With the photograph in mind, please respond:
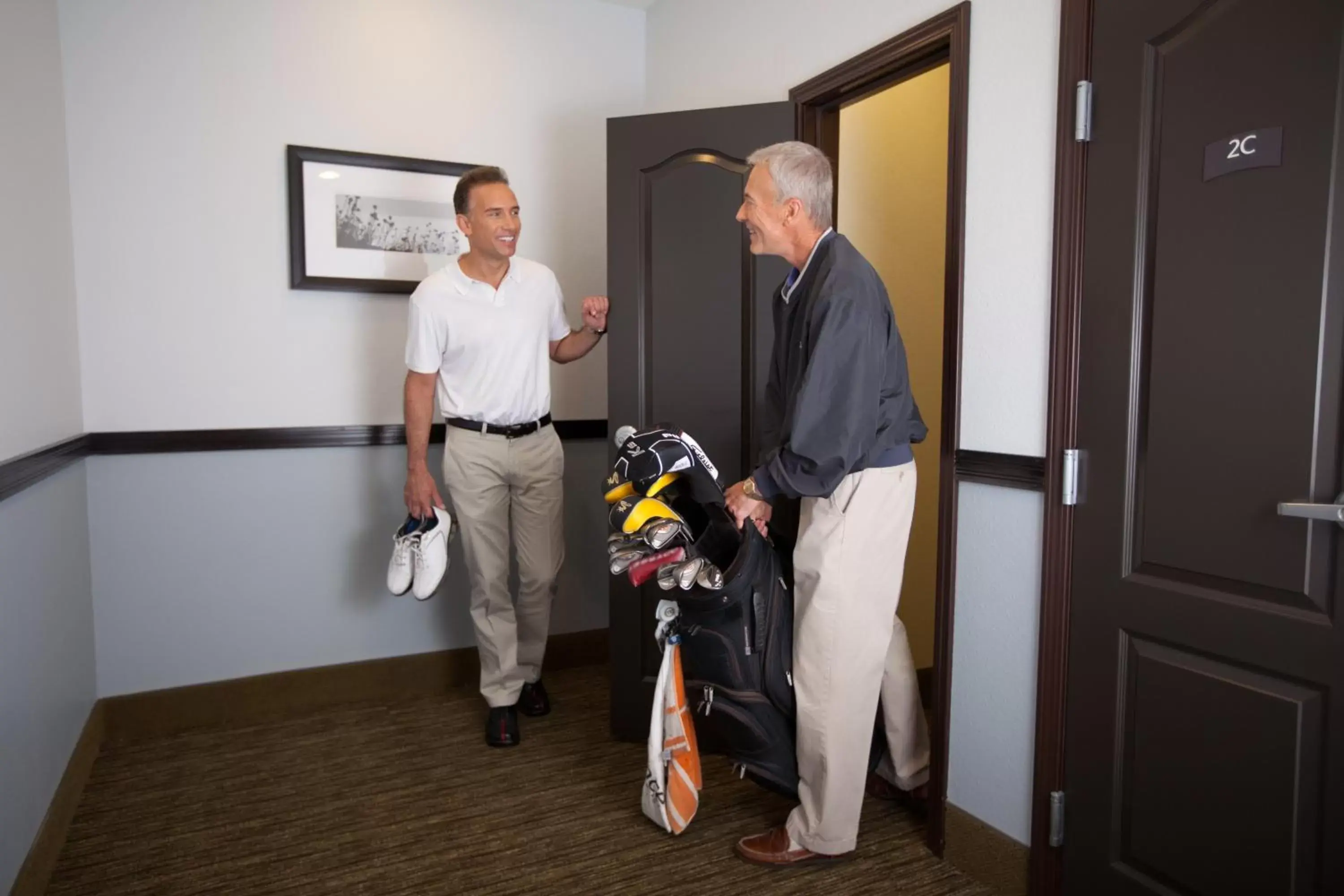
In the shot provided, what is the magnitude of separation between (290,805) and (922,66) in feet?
8.84

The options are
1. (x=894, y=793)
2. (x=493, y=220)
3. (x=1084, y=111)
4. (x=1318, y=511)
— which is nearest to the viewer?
(x=1318, y=511)

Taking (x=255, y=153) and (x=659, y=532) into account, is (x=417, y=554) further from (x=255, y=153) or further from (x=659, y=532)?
(x=255, y=153)

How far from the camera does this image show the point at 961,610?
7.03 feet

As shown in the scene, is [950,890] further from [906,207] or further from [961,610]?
[906,207]

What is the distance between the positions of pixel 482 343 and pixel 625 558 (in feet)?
3.87

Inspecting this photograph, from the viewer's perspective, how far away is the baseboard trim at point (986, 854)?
6.55 ft

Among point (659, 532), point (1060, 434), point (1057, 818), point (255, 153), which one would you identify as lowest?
point (1057, 818)

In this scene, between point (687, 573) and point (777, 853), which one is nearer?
point (687, 573)

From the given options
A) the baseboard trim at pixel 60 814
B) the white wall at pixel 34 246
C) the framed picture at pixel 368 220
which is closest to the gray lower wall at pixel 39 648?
the baseboard trim at pixel 60 814

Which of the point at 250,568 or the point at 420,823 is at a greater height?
the point at 250,568

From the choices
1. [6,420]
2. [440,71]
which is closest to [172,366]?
[6,420]

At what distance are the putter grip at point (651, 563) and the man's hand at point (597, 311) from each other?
1.17 m

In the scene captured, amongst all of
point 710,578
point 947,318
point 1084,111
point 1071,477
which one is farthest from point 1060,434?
point 710,578

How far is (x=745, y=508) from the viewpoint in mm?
2021
